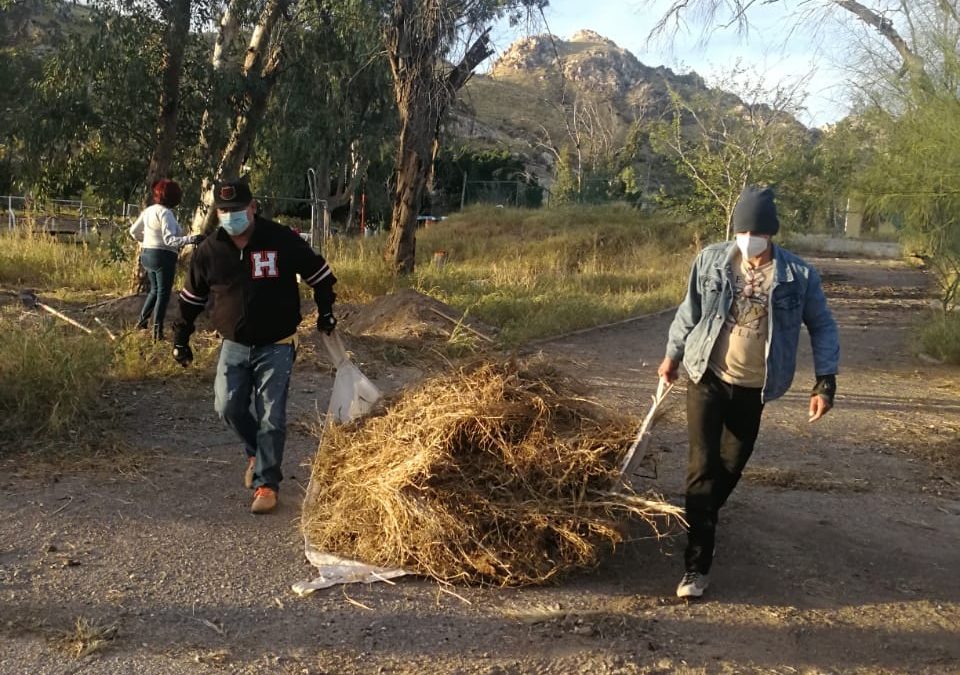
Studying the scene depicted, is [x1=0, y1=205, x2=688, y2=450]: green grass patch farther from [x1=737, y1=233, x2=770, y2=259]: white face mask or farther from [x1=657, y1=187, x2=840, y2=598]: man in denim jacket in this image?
[x1=737, y1=233, x2=770, y2=259]: white face mask

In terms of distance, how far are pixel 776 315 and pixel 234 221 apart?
2762mm

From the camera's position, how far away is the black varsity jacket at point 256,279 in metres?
4.59

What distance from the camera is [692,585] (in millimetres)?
3840

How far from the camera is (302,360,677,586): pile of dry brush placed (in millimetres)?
3867

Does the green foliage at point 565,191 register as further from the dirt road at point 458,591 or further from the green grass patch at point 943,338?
the dirt road at point 458,591

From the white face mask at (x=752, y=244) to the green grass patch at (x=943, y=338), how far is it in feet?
26.7

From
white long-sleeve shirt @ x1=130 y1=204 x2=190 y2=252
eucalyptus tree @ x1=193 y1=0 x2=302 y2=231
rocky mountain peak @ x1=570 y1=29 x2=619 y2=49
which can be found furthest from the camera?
rocky mountain peak @ x1=570 y1=29 x2=619 y2=49

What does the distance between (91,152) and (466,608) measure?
10808mm

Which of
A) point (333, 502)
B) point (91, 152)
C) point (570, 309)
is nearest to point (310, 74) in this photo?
point (91, 152)

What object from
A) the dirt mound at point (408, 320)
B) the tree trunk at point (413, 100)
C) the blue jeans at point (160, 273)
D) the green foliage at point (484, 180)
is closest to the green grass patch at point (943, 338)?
the dirt mound at point (408, 320)

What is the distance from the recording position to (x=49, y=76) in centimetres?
1131

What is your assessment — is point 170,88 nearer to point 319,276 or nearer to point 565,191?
point 319,276

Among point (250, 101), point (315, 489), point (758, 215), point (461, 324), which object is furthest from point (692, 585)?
point (250, 101)

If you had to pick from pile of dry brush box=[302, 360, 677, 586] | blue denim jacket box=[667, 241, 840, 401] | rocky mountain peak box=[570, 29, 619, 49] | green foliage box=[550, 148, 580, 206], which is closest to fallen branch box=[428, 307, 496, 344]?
pile of dry brush box=[302, 360, 677, 586]
